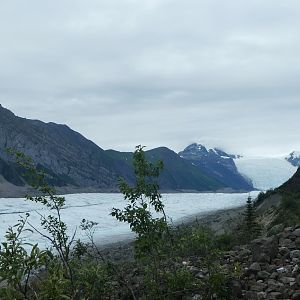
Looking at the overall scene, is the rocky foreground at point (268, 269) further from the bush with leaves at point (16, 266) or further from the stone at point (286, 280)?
the bush with leaves at point (16, 266)

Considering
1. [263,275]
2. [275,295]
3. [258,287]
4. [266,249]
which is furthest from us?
[266,249]

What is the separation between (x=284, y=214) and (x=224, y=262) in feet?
33.6

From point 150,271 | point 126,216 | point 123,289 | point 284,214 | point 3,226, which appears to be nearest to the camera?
point 126,216

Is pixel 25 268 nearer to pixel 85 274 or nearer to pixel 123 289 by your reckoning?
pixel 85 274

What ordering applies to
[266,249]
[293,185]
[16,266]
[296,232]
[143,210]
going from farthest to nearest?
[293,185] < [296,232] < [266,249] < [143,210] < [16,266]

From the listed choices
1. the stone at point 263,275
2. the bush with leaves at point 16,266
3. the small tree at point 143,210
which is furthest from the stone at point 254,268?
the bush with leaves at point 16,266

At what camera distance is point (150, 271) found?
10.7 m

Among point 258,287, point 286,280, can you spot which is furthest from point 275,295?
point 286,280

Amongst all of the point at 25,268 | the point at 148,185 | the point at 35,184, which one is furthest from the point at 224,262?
the point at 25,268

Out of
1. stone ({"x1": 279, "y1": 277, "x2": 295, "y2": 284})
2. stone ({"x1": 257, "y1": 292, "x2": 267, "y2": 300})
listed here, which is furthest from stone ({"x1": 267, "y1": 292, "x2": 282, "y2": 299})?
stone ({"x1": 279, "y1": 277, "x2": 295, "y2": 284})

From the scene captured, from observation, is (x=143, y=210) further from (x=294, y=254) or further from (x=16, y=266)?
(x=294, y=254)

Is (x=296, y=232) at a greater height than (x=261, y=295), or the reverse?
(x=296, y=232)

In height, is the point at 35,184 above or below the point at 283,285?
above

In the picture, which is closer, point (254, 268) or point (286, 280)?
point (286, 280)
